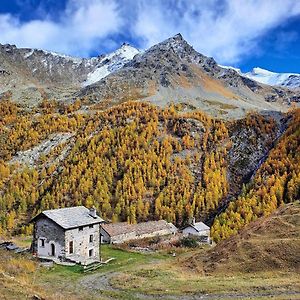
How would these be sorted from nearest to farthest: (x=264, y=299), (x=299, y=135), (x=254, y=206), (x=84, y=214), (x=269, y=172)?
(x=264, y=299) → (x=84, y=214) → (x=254, y=206) → (x=269, y=172) → (x=299, y=135)

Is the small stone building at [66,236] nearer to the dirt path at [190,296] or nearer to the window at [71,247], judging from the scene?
the window at [71,247]

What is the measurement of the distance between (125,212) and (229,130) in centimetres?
7355

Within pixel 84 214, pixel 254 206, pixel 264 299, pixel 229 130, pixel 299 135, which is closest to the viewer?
pixel 264 299

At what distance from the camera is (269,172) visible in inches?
5802

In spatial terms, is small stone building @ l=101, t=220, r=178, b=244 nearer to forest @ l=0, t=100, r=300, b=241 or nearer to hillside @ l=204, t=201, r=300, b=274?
forest @ l=0, t=100, r=300, b=241

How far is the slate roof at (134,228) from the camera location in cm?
8925

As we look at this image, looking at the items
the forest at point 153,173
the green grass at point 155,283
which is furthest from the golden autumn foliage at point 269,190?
the green grass at point 155,283

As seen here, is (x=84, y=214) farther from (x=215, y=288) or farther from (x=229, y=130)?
(x=229, y=130)

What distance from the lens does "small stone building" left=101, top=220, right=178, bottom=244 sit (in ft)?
289

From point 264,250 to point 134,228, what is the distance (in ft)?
160

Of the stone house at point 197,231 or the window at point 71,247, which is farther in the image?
the stone house at point 197,231

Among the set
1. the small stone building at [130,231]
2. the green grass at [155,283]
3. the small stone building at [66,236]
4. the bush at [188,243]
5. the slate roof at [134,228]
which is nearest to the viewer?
the green grass at [155,283]

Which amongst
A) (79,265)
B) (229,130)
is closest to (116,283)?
(79,265)

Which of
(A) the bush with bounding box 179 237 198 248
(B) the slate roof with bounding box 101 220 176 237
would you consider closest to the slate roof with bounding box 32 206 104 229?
(B) the slate roof with bounding box 101 220 176 237
